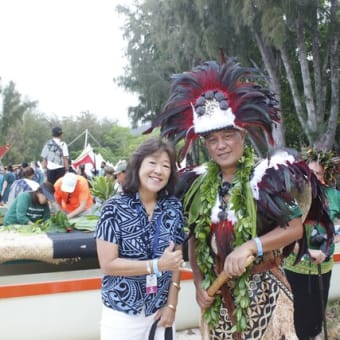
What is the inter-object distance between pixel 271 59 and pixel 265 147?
1453cm

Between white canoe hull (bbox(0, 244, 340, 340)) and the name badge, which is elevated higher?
the name badge

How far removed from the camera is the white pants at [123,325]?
2.04 metres

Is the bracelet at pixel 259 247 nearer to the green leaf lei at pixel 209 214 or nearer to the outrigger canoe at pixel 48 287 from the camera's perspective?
the green leaf lei at pixel 209 214

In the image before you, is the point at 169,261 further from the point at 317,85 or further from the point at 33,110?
the point at 33,110

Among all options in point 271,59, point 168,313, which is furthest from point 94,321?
point 271,59

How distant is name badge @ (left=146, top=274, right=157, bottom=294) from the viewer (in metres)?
2.05

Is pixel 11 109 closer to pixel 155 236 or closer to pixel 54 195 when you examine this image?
pixel 54 195

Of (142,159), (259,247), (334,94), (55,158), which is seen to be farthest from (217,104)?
(334,94)

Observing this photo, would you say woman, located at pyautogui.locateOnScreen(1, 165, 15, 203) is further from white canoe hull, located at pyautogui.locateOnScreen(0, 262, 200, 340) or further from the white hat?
white canoe hull, located at pyautogui.locateOnScreen(0, 262, 200, 340)

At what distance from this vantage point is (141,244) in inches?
79.0

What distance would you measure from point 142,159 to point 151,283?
560 millimetres

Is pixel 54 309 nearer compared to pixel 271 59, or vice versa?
pixel 54 309

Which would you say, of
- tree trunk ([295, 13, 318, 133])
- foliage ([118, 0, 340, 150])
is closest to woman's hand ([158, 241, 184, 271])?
foliage ([118, 0, 340, 150])

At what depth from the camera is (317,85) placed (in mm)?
14422
